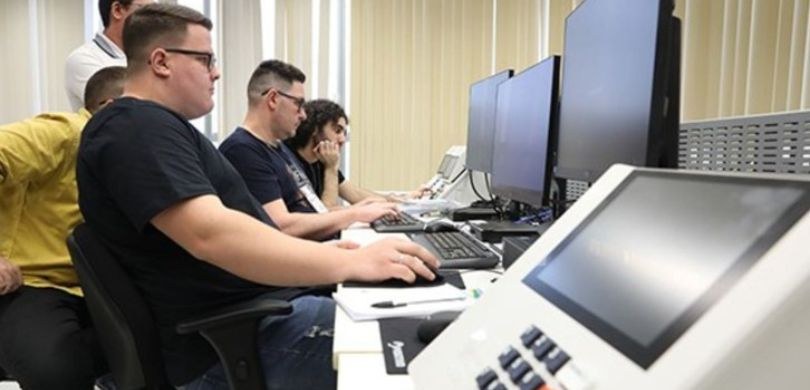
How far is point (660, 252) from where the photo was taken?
434mm

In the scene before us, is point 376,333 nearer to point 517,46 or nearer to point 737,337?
point 737,337

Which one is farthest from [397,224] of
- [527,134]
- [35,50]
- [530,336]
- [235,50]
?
[35,50]

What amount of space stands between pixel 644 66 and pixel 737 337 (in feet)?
2.28

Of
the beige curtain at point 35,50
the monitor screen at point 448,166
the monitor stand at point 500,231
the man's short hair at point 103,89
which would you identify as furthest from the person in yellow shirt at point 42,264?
the beige curtain at point 35,50

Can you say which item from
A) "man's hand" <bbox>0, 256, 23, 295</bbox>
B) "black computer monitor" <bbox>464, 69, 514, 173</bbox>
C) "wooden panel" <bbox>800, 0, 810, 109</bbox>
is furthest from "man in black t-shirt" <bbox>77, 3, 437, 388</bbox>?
"wooden panel" <bbox>800, 0, 810, 109</bbox>

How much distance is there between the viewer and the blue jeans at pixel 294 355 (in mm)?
1198

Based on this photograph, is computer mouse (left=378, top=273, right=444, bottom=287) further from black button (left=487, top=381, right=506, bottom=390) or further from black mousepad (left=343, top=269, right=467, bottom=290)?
black button (left=487, top=381, right=506, bottom=390)

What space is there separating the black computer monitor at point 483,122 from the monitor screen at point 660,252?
5.43 feet

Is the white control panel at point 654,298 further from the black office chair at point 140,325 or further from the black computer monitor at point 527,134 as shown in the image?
the black computer monitor at point 527,134

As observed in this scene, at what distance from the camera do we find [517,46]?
3.85 m

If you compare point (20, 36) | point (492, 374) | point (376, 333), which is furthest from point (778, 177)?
point (20, 36)

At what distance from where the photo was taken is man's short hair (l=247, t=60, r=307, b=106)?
7.74 feet

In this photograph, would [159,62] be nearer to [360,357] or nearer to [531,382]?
[360,357]

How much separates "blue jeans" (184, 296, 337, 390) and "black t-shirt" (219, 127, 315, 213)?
944 millimetres
